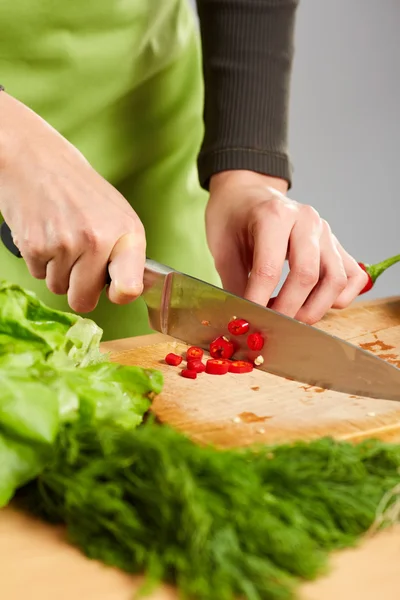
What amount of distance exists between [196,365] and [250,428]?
215mm

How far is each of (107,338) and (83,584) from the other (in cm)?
111

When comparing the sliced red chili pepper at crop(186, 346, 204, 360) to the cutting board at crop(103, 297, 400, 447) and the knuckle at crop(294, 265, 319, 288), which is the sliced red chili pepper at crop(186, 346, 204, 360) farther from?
the knuckle at crop(294, 265, 319, 288)

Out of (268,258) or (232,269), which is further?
(232,269)

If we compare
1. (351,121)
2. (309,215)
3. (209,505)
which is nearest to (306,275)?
(309,215)

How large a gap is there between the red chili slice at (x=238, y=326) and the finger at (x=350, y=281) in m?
0.32

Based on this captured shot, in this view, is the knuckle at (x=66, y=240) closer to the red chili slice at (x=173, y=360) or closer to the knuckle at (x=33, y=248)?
the knuckle at (x=33, y=248)

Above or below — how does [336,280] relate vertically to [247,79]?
below

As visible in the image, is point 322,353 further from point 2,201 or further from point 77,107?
point 77,107

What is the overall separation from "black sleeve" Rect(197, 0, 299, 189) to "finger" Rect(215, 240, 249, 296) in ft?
0.62

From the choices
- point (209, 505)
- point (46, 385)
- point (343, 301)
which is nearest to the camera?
point (209, 505)

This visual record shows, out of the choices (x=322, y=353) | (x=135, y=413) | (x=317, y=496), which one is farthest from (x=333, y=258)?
(x=317, y=496)

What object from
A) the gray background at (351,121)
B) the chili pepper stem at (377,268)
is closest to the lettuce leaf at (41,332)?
the chili pepper stem at (377,268)

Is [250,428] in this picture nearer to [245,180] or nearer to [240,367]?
[240,367]

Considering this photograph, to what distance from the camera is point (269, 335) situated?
121 cm
